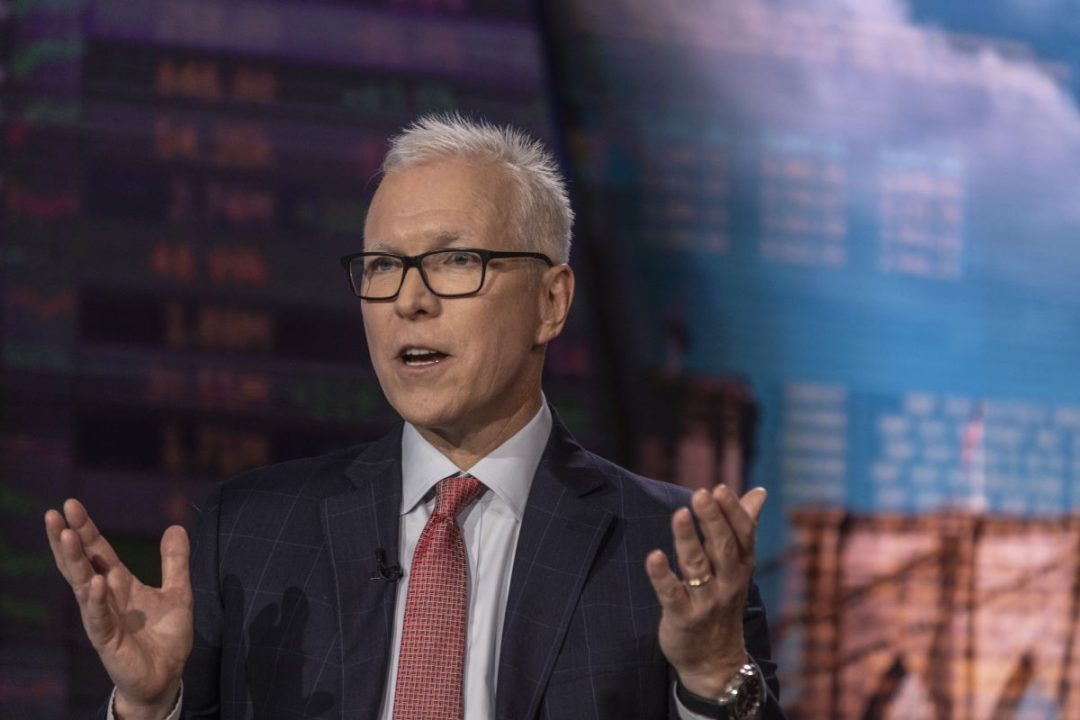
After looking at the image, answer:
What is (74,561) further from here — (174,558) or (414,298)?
(414,298)

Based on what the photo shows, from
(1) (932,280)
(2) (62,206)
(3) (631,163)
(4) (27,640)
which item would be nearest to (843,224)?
(1) (932,280)

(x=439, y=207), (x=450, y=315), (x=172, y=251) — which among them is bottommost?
(x=450, y=315)

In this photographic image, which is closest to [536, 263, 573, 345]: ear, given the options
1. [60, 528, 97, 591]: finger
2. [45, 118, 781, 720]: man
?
[45, 118, 781, 720]: man

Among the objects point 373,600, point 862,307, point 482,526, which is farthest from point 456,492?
point 862,307

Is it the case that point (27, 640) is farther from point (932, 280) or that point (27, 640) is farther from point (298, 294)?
point (932, 280)

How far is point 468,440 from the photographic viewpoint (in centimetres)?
167

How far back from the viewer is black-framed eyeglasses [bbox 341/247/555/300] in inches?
62.9

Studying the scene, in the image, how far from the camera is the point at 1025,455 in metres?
3.92

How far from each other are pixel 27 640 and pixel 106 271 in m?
0.89

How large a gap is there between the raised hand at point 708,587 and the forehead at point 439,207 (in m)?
0.46

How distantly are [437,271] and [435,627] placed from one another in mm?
416

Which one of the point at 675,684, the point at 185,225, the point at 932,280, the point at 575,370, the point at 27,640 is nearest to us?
the point at 675,684

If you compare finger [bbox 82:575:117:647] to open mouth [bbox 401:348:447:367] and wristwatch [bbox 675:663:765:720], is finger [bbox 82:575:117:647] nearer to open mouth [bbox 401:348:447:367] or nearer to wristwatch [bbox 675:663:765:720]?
open mouth [bbox 401:348:447:367]

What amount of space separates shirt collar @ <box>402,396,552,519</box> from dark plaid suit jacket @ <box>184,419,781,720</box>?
17mm
